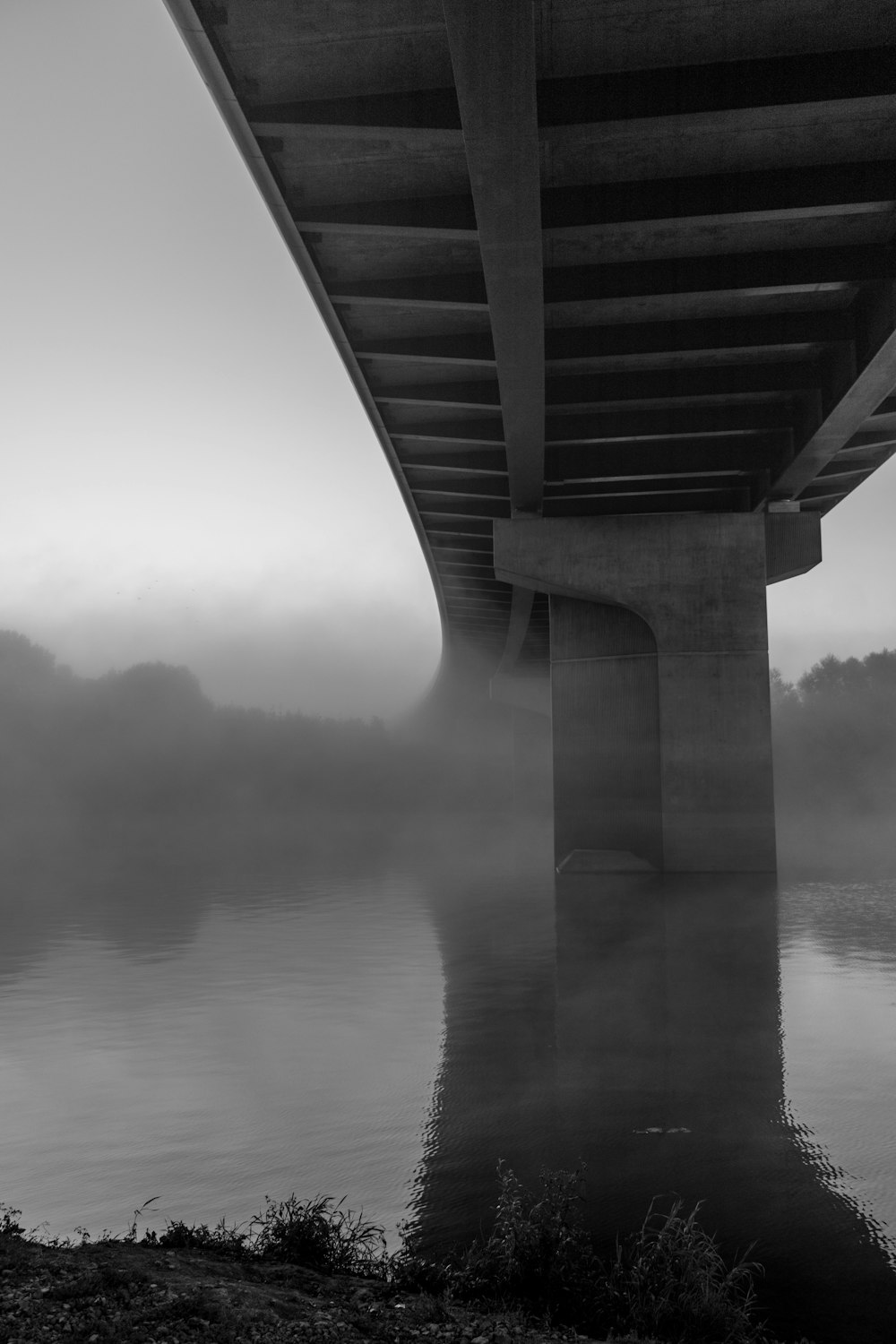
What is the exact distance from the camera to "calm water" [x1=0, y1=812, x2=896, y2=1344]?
5312 millimetres

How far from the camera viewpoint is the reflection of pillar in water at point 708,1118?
447 centimetres

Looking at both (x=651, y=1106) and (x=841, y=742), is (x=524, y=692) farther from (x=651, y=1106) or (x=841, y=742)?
(x=651, y=1106)

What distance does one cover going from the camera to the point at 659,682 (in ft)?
75.2

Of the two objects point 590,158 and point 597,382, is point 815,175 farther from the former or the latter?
point 597,382

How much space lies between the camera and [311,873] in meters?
29.4

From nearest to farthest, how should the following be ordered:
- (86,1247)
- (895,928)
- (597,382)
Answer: (86,1247)
(895,928)
(597,382)

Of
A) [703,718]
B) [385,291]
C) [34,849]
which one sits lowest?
[34,849]

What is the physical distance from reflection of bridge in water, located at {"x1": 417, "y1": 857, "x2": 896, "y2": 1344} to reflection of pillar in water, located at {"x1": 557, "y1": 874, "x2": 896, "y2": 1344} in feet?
0.04

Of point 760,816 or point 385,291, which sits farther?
point 760,816

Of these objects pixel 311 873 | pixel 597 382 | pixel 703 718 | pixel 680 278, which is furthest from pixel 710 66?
pixel 311 873

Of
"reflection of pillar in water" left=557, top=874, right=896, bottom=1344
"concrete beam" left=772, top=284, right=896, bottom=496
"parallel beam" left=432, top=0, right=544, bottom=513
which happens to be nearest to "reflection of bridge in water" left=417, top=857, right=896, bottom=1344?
"reflection of pillar in water" left=557, top=874, right=896, bottom=1344

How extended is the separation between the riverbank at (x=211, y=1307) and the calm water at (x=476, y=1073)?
2.84 feet

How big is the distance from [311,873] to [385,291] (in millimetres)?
19059

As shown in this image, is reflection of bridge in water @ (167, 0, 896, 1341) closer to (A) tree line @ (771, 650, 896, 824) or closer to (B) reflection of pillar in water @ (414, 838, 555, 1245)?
(B) reflection of pillar in water @ (414, 838, 555, 1245)
